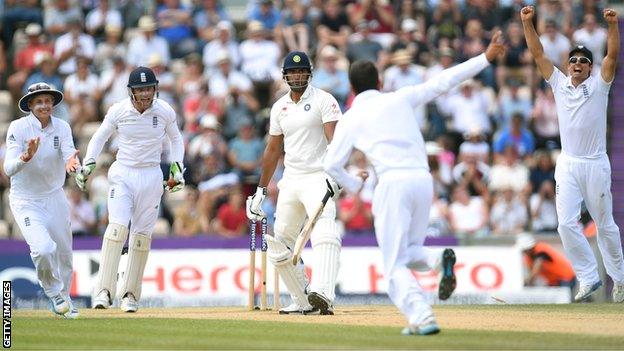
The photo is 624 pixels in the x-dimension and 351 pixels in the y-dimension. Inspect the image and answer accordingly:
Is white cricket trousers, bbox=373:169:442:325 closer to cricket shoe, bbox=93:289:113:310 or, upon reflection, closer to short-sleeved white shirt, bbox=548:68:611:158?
short-sleeved white shirt, bbox=548:68:611:158

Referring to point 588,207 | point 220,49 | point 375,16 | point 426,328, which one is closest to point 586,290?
point 588,207

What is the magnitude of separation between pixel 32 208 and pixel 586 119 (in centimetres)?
521

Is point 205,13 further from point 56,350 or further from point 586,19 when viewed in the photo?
point 56,350

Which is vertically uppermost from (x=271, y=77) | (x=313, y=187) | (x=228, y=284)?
(x=271, y=77)

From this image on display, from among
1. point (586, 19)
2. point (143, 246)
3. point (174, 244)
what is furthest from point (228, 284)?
point (586, 19)

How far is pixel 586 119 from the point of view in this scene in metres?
13.9

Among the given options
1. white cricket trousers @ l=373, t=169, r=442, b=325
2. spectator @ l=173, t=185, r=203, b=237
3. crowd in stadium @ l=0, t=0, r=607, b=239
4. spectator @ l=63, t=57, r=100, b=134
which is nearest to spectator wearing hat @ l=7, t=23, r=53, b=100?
crowd in stadium @ l=0, t=0, r=607, b=239

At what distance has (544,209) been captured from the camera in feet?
67.0

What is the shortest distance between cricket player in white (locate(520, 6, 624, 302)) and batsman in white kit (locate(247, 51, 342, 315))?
6.80 feet

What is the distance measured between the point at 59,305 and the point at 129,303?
2.88 feet

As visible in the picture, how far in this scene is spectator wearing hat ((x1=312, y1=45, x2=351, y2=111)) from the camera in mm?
21703

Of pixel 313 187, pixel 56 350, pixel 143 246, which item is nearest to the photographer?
pixel 56 350

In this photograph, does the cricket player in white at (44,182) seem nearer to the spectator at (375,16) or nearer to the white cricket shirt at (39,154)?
the white cricket shirt at (39,154)

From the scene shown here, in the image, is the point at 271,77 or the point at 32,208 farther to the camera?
the point at 271,77
